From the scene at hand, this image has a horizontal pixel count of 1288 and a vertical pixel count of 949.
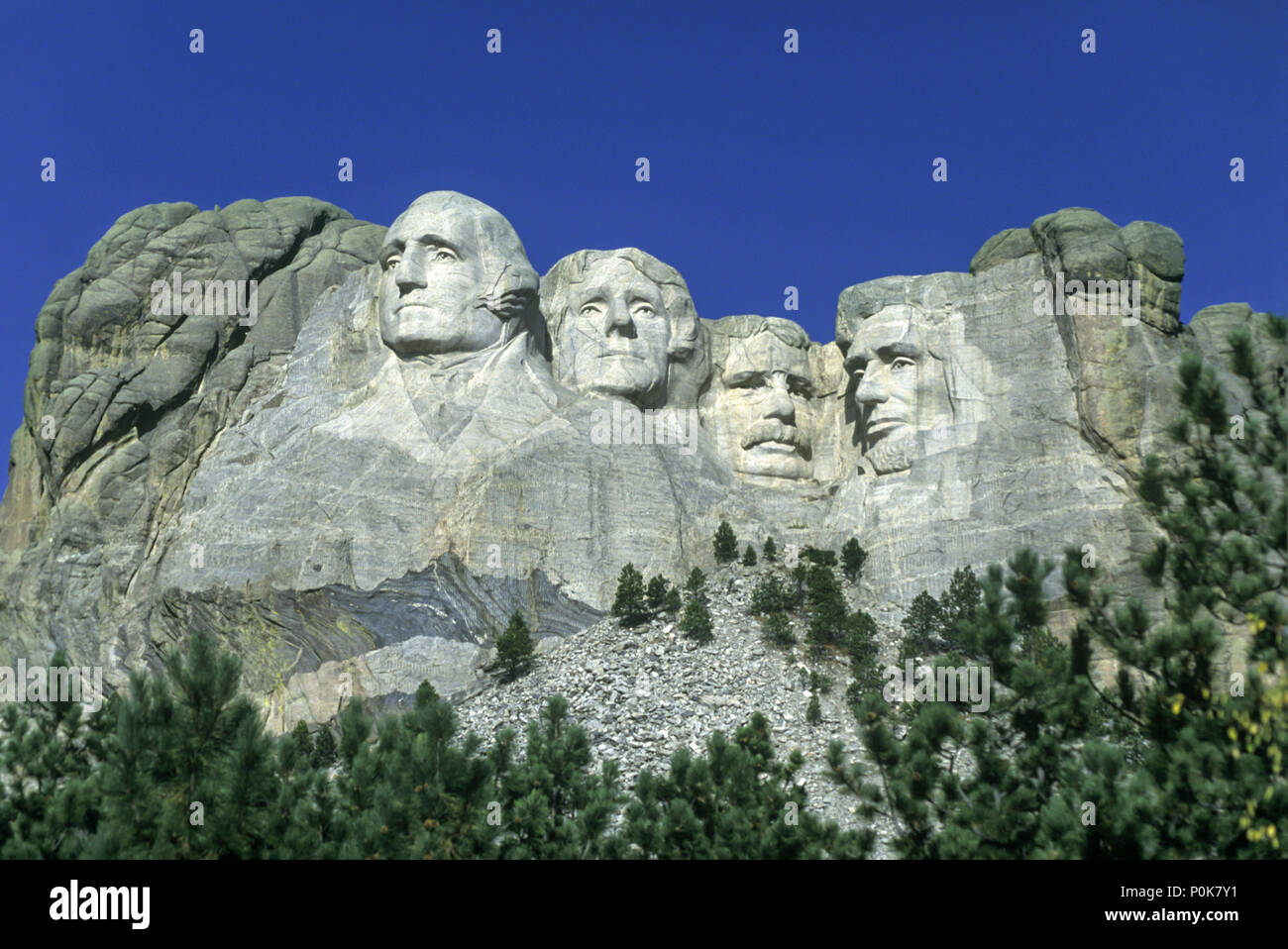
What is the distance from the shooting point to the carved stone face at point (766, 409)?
99.8 ft

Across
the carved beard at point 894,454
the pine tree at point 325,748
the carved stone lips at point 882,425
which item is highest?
the carved stone lips at point 882,425

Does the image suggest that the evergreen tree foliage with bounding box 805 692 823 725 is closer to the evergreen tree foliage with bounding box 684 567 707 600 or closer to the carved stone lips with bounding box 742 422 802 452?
the evergreen tree foliage with bounding box 684 567 707 600

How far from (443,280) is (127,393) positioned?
4.95 meters

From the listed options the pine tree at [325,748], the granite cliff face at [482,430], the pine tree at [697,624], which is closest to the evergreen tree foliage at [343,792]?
the pine tree at [325,748]

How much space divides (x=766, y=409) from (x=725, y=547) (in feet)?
12.4

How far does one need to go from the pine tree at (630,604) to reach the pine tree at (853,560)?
3.27 metres

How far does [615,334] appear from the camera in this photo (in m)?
29.8

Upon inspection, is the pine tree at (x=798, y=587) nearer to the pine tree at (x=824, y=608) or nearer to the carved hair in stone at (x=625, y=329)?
the pine tree at (x=824, y=608)

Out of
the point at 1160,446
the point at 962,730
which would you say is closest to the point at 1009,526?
the point at 1160,446

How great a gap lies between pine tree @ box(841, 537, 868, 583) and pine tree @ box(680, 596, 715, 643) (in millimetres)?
2920

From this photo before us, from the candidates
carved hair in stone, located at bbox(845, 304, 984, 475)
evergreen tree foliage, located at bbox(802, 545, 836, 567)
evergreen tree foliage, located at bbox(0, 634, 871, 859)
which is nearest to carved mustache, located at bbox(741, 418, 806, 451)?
carved hair in stone, located at bbox(845, 304, 984, 475)

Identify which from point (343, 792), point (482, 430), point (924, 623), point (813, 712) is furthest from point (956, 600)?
point (343, 792)

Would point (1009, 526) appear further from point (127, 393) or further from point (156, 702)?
point (156, 702)
